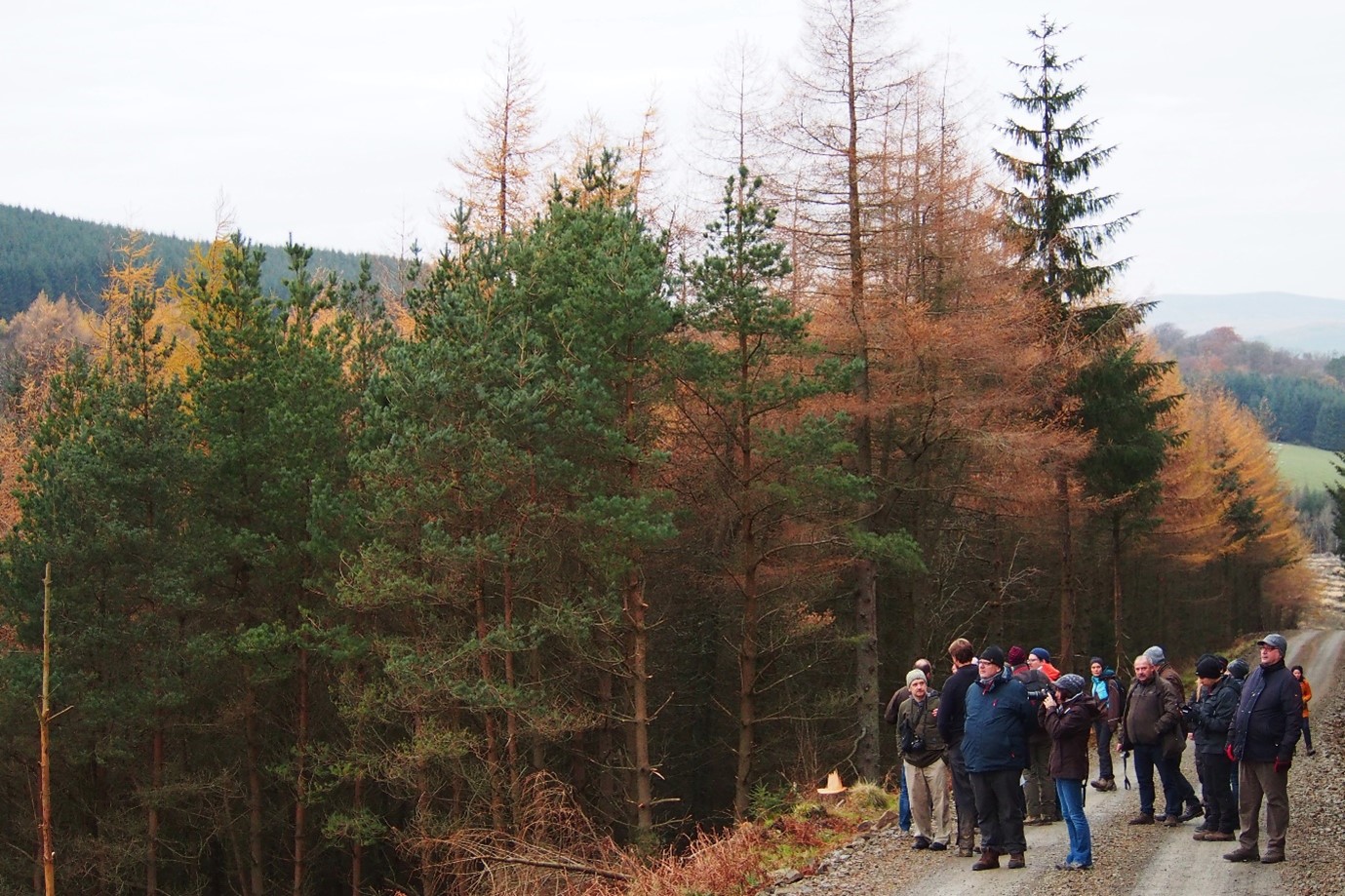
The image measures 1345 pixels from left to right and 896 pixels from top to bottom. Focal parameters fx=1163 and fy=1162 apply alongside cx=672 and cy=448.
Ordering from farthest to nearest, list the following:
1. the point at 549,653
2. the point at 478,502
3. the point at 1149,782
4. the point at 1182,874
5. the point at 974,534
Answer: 1. the point at 974,534
2. the point at 549,653
3. the point at 478,502
4. the point at 1149,782
5. the point at 1182,874

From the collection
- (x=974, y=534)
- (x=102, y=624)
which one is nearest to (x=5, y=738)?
(x=102, y=624)

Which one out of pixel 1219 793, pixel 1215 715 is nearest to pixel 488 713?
pixel 1219 793

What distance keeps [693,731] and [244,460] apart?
14129 mm

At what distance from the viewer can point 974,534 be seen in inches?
1072

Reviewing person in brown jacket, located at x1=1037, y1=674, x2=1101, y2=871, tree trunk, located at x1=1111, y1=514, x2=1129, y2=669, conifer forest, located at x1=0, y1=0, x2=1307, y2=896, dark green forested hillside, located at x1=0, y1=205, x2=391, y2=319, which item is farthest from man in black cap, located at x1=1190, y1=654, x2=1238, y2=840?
dark green forested hillside, located at x1=0, y1=205, x2=391, y2=319

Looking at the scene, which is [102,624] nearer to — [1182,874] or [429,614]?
[429,614]

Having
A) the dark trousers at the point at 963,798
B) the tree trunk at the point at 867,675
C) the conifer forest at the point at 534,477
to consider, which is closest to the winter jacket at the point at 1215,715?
the dark trousers at the point at 963,798

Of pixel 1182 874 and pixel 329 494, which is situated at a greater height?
pixel 329 494

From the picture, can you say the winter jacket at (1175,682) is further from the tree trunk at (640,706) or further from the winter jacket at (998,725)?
the tree trunk at (640,706)

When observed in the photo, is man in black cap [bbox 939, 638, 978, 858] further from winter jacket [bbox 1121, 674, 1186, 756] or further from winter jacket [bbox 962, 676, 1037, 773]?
winter jacket [bbox 1121, 674, 1186, 756]

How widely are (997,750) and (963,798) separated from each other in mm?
1130

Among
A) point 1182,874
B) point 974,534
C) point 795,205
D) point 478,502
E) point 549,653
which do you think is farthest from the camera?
point 974,534

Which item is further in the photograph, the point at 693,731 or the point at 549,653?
→ the point at 693,731

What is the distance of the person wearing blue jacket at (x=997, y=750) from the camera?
973 cm
